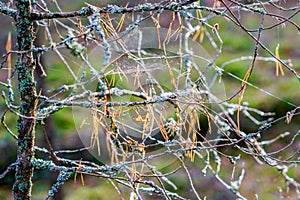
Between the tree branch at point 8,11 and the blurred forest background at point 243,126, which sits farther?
the blurred forest background at point 243,126

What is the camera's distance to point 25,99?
920 mm

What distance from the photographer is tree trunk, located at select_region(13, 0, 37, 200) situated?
896mm

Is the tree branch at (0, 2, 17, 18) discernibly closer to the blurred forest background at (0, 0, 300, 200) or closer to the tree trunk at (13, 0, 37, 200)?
the tree trunk at (13, 0, 37, 200)

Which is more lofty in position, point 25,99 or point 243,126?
point 25,99

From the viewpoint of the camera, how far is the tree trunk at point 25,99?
896 millimetres

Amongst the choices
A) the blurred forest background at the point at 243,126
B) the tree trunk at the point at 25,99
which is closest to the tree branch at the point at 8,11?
the tree trunk at the point at 25,99

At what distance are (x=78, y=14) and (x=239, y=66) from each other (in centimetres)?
356

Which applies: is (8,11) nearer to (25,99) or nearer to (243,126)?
(25,99)

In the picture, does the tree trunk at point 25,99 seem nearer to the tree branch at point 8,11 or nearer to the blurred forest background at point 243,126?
the tree branch at point 8,11

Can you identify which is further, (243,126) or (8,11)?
(243,126)

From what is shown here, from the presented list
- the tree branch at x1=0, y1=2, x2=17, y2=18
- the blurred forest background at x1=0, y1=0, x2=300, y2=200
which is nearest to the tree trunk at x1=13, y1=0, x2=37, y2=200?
the tree branch at x1=0, y1=2, x2=17, y2=18

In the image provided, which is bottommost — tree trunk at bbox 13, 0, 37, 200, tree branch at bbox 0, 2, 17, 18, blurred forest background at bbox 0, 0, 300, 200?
blurred forest background at bbox 0, 0, 300, 200

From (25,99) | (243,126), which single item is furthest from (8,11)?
(243,126)

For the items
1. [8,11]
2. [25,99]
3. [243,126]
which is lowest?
[243,126]
